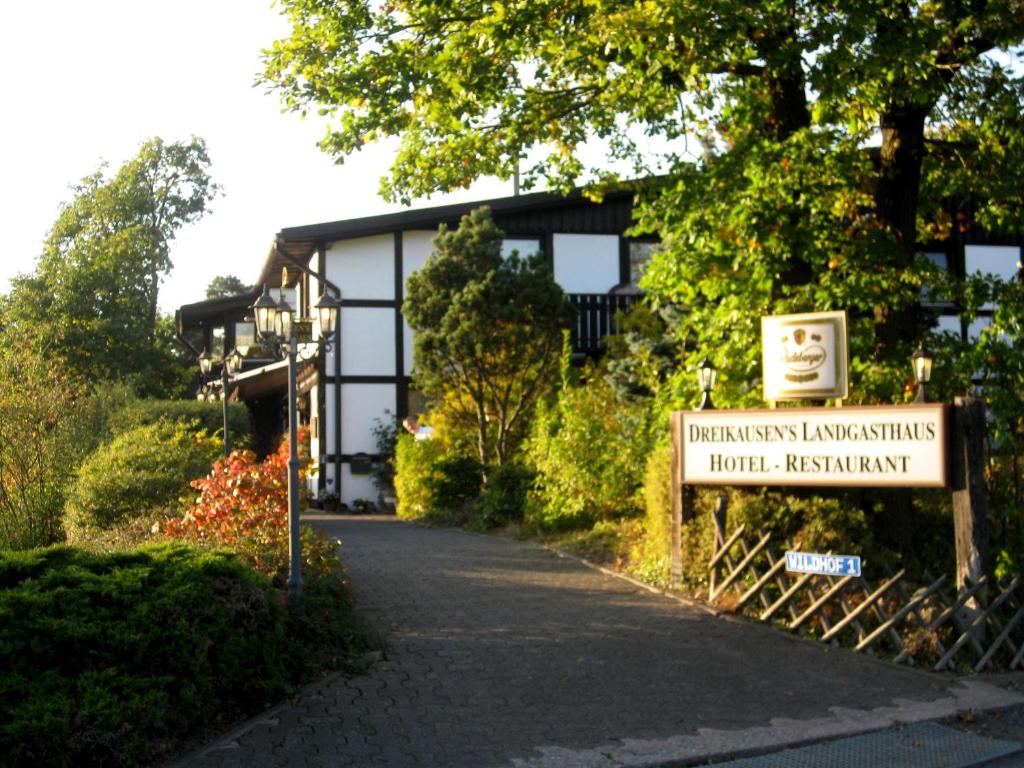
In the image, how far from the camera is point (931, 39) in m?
10.4

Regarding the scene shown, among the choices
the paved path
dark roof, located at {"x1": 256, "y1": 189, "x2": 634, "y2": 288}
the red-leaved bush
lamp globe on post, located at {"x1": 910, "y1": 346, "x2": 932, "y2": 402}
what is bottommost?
the paved path

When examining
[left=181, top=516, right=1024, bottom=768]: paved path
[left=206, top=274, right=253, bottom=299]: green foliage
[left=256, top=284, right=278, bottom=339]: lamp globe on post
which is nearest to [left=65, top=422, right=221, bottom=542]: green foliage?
[left=256, top=284, right=278, bottom=339]: lamp globe on post

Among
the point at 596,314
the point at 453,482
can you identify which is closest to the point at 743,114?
the point at 453,482

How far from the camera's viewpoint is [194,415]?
2564cm

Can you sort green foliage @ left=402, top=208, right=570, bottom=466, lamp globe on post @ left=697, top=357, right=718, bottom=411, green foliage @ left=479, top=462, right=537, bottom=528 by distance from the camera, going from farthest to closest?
1. green foliage @ left=402, top=208, right=570, bottom=466
2. green foliage @ left=479, top=462, right=537, bottom=528
3. lamp globe on post @ left=697, top=357, right=718, bottom=411

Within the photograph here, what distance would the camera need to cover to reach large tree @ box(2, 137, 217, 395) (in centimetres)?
3450

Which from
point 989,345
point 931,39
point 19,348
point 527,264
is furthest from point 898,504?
point 19,348

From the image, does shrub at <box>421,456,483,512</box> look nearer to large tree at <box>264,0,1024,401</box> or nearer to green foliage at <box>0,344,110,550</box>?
green foliage at <box>0,344,110,550</box>

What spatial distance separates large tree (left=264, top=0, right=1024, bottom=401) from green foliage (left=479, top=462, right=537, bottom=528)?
21.8ft

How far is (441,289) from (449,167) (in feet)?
26.0

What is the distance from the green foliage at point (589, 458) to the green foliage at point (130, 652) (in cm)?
782

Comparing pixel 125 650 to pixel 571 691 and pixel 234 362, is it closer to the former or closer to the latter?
pixel 571 691

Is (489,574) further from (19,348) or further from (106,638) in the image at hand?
(19,348)

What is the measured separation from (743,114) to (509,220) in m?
14.3
